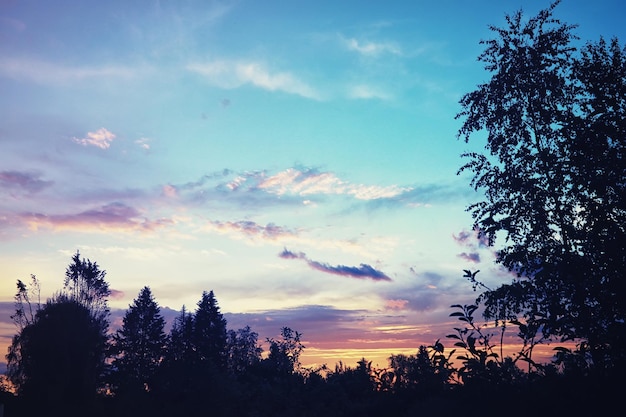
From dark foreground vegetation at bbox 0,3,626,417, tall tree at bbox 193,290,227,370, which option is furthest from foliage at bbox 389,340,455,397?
tall tree at bbox 193,290,227,370

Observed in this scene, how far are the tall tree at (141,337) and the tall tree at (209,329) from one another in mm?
6357

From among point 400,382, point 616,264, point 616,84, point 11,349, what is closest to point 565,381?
point 400,382

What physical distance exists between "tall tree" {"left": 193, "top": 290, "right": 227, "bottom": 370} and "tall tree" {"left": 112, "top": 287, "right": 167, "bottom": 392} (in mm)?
6357

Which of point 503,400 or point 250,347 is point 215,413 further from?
→ point 250,347

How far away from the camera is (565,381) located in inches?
232

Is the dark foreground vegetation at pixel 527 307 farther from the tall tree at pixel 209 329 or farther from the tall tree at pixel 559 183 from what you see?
the tall tree at pixel 209 329

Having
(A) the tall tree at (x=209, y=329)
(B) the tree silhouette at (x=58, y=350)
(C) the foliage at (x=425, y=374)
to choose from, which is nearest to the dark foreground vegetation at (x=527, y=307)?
(C) the foliage at (x=425, y=374)

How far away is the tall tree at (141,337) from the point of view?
7375 centimetres

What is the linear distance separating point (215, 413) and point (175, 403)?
168cm

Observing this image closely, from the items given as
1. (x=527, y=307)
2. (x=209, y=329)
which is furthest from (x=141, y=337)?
(x=527, y=307)

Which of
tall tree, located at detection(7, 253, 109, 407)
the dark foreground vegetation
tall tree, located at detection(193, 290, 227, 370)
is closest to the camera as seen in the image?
the dark foreground vegetation

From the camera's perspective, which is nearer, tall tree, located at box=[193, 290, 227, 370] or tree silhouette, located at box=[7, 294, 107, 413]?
tree silhouette, located at box=[7, 294, 107, 413]

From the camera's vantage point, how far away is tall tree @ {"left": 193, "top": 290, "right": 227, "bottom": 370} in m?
71.8

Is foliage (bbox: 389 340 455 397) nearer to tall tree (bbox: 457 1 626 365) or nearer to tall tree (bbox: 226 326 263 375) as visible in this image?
tall tree (bbox: 457 1 626 365)
